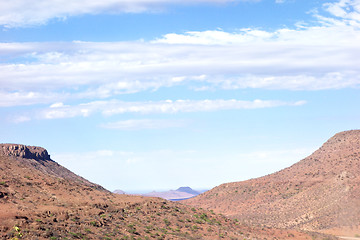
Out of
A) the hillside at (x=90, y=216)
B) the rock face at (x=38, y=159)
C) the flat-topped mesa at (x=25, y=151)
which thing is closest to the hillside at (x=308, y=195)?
the hillside at (x=90, y=216)

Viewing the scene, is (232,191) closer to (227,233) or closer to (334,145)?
(334,145)

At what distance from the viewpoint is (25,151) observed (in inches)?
4350

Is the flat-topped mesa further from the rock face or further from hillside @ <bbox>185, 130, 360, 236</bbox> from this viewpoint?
hillside @ <bbox>185, 130, 360, 236</bbox>

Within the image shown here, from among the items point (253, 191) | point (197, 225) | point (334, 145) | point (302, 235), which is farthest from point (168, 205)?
point (334, 145)

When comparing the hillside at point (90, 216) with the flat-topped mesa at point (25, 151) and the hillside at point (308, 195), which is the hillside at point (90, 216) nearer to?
the hillside at point (308, 195)

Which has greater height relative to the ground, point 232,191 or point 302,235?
point 232,191

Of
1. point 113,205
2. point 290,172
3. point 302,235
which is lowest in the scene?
point 302,235

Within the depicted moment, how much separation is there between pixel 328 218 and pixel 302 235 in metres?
30.6

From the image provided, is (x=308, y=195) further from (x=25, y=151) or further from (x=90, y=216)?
(x=90, y=216)

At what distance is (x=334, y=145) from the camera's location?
15625 centimetres

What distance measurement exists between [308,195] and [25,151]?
71.4m

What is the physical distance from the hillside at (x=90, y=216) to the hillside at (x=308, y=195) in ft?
101

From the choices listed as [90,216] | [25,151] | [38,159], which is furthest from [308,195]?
[90,216]

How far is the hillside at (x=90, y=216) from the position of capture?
140 feet
